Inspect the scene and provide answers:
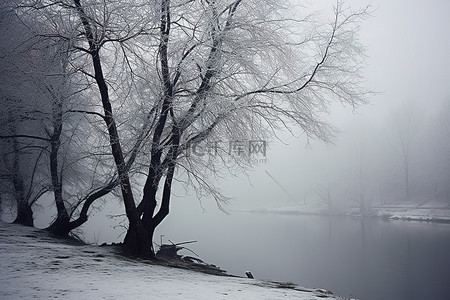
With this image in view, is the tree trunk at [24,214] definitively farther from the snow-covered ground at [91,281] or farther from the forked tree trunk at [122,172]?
the snow-covered ground at [91,281]

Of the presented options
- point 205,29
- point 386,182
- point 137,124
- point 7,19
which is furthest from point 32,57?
point 386,182

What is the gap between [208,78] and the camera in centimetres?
764

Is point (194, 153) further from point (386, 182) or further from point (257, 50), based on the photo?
point (386, 182)

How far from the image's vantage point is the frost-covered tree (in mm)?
7219

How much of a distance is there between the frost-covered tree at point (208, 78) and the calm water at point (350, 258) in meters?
7.00

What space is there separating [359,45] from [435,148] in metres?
57.3

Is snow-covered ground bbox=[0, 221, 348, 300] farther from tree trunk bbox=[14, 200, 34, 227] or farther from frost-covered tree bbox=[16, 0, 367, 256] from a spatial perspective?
tree trunk bbox=[14, 200, 34, 227]

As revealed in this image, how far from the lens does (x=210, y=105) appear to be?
277 inches

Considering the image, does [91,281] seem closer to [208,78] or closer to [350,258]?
[208,78]

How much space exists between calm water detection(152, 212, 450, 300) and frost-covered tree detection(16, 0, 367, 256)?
6997 mm

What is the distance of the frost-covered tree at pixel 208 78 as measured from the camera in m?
7.22

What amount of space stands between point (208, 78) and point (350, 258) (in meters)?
17.6

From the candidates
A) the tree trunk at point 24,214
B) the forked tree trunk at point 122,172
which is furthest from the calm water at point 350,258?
the tree trunk at point 24,214

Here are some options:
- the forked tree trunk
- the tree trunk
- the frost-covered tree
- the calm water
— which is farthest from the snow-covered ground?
the calm water
